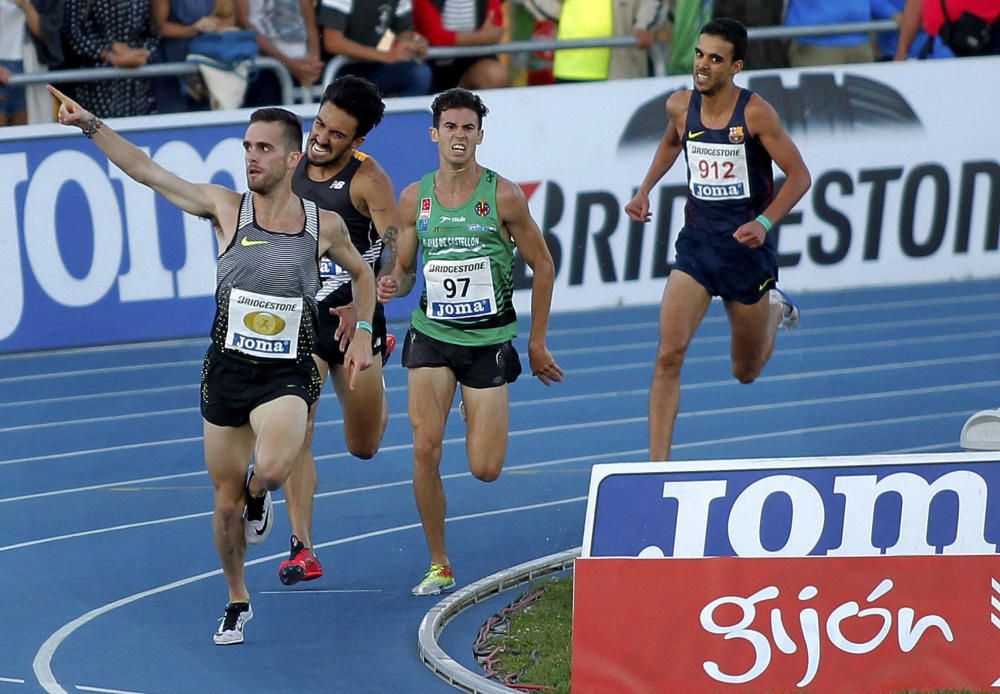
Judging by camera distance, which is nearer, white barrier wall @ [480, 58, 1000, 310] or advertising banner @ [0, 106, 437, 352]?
advertising banner @ [0, 106, 437, 352]

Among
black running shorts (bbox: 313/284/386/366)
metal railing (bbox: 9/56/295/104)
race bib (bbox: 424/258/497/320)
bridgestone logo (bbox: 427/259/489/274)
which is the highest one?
metal railing (bbox: 9/56/295/104)

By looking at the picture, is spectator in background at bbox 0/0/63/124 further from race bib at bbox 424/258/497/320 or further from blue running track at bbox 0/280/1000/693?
race bib at bbox 424/258/497/320

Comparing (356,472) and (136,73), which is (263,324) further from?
(136,73)

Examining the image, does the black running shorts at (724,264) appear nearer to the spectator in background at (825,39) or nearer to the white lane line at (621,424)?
the white lane line at (621,424)

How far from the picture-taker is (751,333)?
9422 millimetres

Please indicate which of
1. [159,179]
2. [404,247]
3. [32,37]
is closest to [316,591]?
[404,247]

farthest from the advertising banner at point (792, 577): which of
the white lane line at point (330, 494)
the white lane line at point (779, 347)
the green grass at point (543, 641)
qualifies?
the white lane line at point (779, 347)

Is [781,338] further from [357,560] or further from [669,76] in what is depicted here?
[357,560]

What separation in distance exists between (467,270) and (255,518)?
1414 mm

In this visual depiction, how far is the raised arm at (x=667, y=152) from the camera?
9.20 m

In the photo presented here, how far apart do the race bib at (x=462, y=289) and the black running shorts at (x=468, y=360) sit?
0.13 metres

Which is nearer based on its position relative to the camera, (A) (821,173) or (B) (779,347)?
(B) (779,347)

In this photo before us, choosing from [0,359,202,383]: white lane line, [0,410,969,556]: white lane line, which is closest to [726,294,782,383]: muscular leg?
[0,410,969,556]: white lane line

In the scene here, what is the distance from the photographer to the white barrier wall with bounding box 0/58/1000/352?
42.5ft
